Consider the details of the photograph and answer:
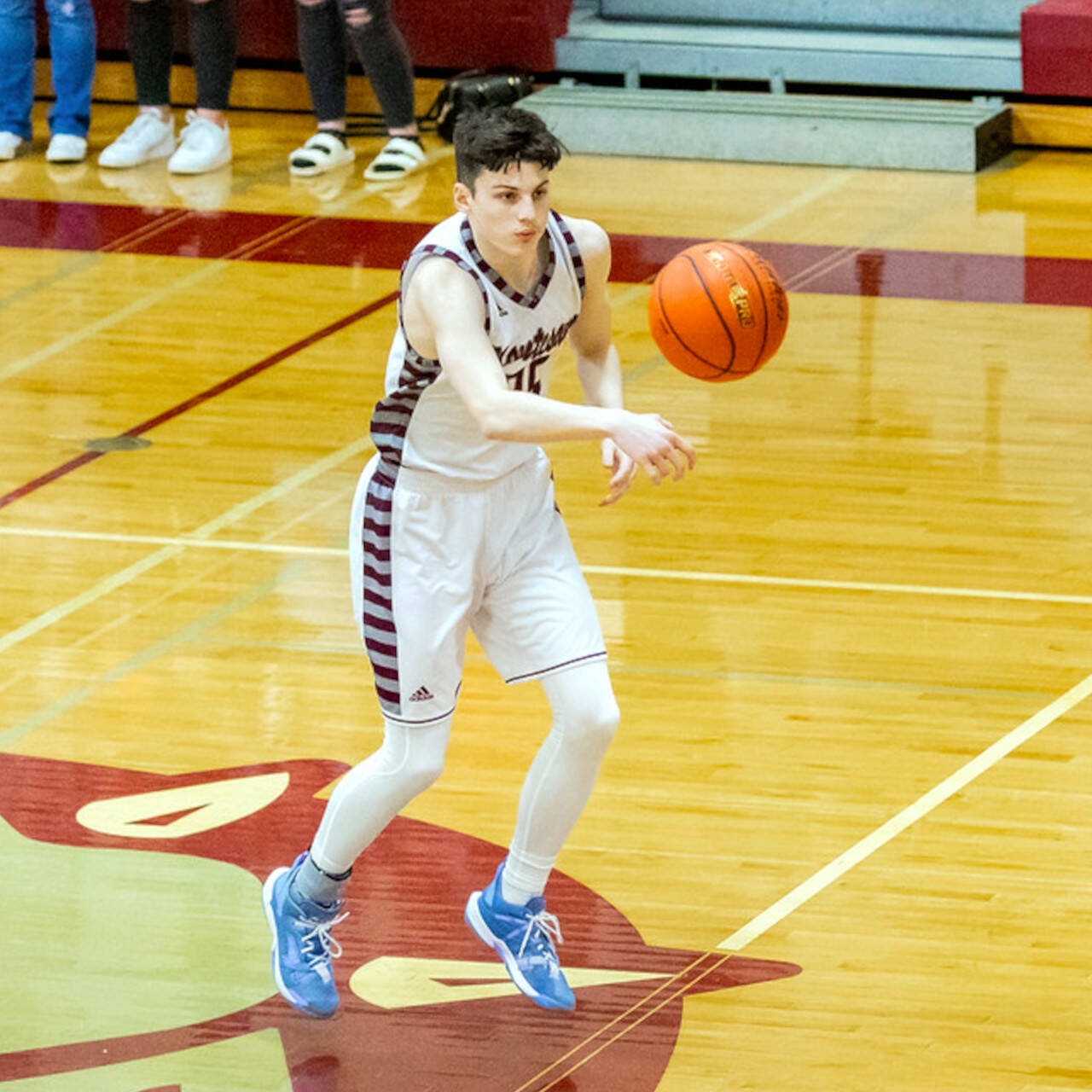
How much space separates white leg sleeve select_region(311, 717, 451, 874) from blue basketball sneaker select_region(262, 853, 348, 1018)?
0.11 meters

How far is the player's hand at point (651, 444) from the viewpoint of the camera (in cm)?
325

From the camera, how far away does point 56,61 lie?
34.0 feet

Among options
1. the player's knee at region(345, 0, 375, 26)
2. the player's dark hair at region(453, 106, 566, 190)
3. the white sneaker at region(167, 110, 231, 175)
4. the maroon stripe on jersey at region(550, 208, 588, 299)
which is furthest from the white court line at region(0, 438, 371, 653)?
the white sneaker at region(167, 110, 231, 175)

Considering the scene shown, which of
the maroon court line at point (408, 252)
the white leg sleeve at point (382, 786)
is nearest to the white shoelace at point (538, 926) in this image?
the white leg sleeve at point (382, 786)

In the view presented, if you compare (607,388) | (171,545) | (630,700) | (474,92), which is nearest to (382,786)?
(607,388)

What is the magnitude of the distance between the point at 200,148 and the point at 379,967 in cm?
702

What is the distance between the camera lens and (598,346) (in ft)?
12.5

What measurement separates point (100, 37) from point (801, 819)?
28.5 ft

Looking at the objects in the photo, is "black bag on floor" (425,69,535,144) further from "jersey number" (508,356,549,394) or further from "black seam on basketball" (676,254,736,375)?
"jersey number" (508,356,549,394)

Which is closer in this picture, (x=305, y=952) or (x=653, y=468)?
(x=653, y=468)

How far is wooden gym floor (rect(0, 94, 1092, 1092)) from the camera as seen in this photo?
3.78 m

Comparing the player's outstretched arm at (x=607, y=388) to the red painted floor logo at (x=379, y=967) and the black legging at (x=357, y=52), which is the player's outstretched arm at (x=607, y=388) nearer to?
the red painted floor logo at (x=379, y=967)

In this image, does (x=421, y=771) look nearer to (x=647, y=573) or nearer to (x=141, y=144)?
→ (x=647, y=573)

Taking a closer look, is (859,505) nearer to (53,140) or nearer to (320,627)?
(320,627)
